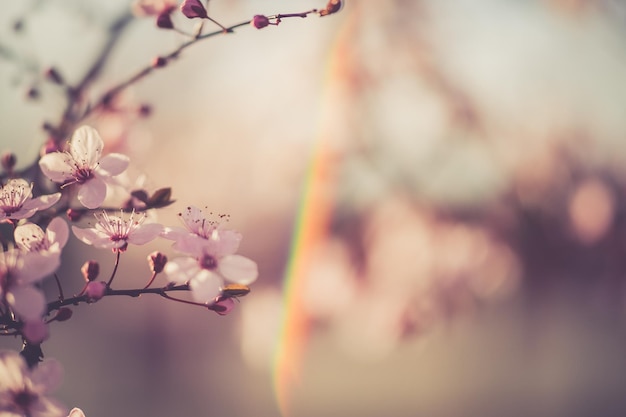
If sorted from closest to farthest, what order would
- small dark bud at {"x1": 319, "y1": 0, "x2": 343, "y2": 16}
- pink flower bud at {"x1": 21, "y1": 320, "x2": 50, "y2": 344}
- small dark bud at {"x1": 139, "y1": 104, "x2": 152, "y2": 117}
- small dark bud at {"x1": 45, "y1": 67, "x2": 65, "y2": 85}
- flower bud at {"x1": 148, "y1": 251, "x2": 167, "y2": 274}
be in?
pink flower bud at {"x1": 21, "y1": 320, "x2": 50, "y2": 344}
flower bud at {"x1": 148, "y1": 251, "x2": 167, "y2": 274}
small dark bud at {"x1": 319, "y1": 0, "x2": 343, "y2": 16}
small dark bud at {"x1": 45, "y1": 67, "x2": 65, "y2": 85}
small dark bud at {"x1": 139, "y1": 104, "x2": 152, "y2": 117}

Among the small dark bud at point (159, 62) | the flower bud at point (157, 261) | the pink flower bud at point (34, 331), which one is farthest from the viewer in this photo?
the small dark bud at point (159, 62)

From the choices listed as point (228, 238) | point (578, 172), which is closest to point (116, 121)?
point (228, 238)

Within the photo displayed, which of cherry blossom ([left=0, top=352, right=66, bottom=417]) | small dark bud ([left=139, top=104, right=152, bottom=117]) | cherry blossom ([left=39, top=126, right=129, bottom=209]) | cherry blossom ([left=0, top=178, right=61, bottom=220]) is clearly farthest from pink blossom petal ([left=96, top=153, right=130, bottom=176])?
small dark bud ([left=139, top=104, right=152, bottom=117])

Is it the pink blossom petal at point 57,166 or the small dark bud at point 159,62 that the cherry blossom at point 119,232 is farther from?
the small dark bud at point 159,62

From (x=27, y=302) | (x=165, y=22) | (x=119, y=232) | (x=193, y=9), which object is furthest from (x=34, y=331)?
(x=165, y=22)

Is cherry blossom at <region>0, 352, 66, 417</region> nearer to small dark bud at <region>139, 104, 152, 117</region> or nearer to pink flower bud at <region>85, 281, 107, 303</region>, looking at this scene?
pink flower bud at <region>85, 281, 107, 303</region>

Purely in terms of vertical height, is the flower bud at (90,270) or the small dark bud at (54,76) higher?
the small dark bud at (54,76)

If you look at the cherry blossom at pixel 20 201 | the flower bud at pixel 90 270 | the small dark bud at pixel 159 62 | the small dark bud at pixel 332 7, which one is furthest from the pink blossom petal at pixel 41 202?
the small dark bud at pixel 332 7
